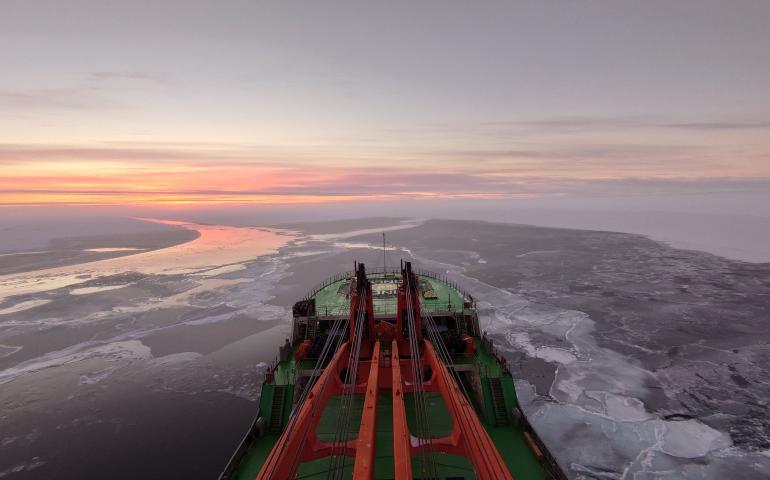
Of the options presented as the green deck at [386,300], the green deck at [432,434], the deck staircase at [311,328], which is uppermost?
the green deck at [386,300]

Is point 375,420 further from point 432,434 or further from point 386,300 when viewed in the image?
point 386,300

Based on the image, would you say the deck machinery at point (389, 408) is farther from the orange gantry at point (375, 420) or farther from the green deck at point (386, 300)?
the green deck at point (386, 300)

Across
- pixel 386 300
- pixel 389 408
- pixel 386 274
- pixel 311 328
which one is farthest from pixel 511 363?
pixel 311 328

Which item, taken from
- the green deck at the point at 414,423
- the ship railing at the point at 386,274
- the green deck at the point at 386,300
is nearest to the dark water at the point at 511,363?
the ship railing at the point at 386,274

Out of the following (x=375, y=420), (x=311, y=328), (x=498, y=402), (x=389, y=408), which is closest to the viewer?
(x=375, y=420)

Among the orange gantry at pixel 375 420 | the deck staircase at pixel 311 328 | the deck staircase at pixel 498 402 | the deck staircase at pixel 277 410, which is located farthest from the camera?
the deck staircase at pixel 311 328

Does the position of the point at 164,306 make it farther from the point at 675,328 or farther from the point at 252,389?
the point at 675,328

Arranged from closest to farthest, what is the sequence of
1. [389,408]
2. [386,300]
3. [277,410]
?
[277,410]
[389,408]
[386,300]
